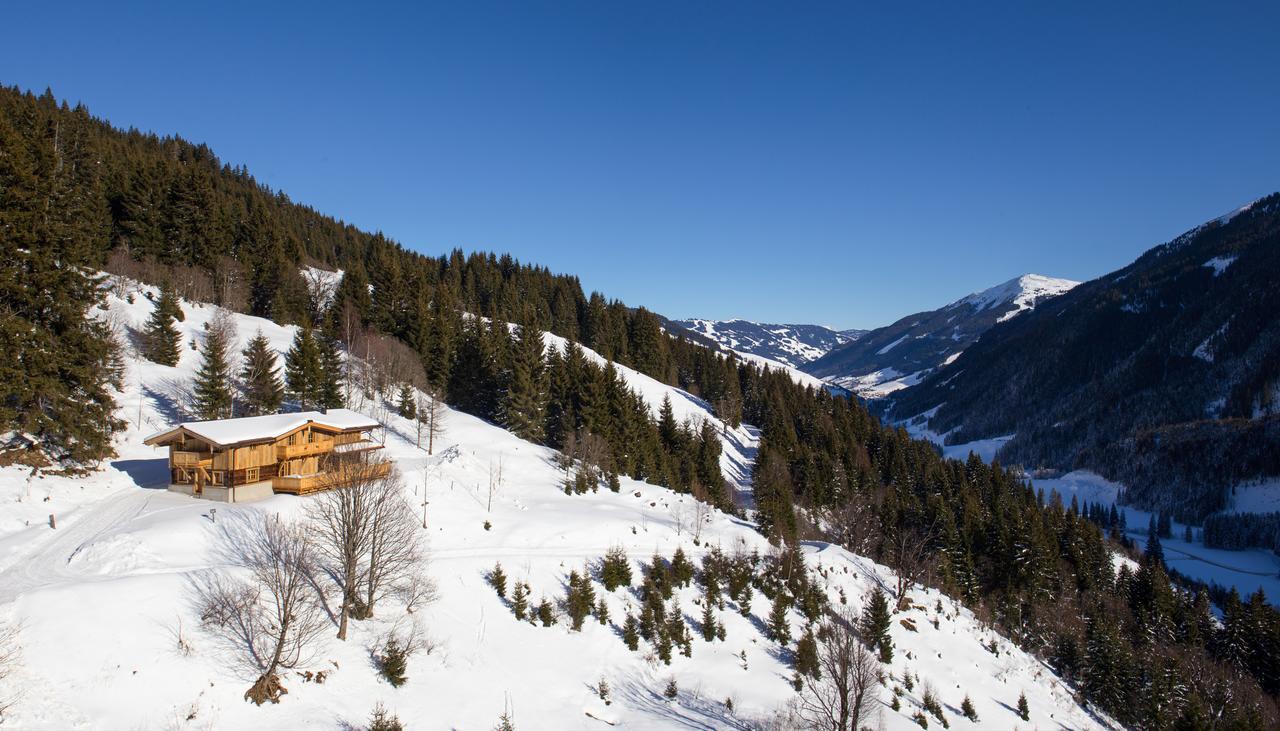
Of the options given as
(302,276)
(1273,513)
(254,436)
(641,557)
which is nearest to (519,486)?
(641,557)

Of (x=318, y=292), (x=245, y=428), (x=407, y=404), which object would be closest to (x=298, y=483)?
(x=245, y=428)

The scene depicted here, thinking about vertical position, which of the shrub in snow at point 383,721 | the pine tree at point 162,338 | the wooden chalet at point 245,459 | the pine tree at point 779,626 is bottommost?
the pine tree at point 779,626

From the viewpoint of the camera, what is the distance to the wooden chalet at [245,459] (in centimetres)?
2989

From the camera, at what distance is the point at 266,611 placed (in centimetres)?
2122

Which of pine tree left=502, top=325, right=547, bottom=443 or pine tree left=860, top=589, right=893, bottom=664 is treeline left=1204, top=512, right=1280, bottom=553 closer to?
pine tree left=860, top=589, right=893, bottom=664

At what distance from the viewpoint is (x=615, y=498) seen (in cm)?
4634

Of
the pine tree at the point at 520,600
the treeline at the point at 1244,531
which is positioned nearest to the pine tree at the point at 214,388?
the pine tree at the point at 520,600

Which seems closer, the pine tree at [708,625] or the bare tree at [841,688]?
the bare tree at [841,688]

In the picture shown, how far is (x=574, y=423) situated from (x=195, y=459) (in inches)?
1336

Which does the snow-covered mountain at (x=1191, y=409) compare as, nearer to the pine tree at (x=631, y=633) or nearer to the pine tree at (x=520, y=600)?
the pine tree at (x=631, y=633)

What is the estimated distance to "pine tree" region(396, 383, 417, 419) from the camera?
5547 cm

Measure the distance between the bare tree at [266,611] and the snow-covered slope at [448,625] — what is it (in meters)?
0.57

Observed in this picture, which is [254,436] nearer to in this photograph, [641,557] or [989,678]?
[641,557]

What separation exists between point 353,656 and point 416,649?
2.45 meters
